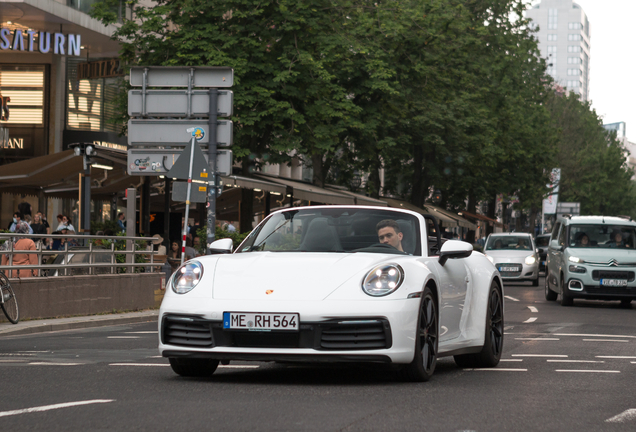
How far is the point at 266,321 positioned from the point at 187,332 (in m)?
0.64

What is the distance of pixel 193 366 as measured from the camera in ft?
26.3

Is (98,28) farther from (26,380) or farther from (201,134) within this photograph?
(26,380)

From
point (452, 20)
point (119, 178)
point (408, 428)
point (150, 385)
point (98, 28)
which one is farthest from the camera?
point (452, 20)

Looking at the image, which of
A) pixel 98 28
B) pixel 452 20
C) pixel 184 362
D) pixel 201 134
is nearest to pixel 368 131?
pixel 452 20

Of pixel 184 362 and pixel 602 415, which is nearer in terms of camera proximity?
pixel 602 415

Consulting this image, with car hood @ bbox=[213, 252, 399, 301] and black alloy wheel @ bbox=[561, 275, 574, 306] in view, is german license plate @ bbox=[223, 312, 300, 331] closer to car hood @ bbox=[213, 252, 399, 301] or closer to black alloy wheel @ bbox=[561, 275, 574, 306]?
car hood @ bbox=[213, 252, 399, 301]

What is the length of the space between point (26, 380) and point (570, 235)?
1691cm

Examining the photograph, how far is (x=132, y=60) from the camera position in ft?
101

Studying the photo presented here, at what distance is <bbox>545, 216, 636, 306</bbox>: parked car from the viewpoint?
71.9 feet

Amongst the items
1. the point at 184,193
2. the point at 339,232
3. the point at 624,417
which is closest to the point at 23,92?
the point at 184,193

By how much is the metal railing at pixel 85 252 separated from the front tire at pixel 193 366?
7437 millimetres

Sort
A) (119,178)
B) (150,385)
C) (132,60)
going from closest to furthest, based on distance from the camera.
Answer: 1. (150,385)
2. (119,178)
3. (132,60)

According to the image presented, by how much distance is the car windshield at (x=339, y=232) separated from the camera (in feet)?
27.4

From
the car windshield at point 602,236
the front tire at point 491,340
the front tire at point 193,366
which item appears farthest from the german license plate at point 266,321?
the car windshield at point 602,236
